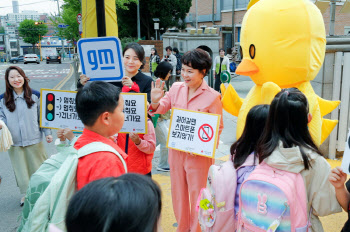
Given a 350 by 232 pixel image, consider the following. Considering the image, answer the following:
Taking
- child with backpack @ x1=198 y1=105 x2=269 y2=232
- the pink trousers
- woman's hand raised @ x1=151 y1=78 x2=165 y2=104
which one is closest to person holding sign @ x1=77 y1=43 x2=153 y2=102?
woman's hand raised @ x1=151 y1=78 x2=165 y2=104

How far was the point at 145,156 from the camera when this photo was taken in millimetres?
3043

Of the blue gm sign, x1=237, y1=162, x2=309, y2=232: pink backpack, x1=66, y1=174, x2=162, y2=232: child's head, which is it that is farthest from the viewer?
the blue gm sign

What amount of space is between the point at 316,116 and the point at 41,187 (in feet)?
7.89

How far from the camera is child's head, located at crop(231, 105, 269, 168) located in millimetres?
1919

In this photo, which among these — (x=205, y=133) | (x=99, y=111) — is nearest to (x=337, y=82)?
(x=205, y=133)

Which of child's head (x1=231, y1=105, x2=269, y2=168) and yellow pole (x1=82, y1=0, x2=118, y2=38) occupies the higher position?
yellow pole (x1=82, y1=0, x2=118, y2=38)

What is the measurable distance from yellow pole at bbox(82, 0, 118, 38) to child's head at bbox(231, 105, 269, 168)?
226cm

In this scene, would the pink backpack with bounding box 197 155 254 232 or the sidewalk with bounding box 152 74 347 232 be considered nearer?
the pink backpack with bounding box 197 155 254 232

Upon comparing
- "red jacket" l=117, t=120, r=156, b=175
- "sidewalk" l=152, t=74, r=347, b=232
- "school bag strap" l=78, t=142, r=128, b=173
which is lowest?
"sidewalk" l=152, t=74, r=347, b=232

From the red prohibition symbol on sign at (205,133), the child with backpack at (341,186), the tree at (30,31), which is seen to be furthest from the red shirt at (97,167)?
the tree at (30,31)

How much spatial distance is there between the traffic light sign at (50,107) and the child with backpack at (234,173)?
1693mm

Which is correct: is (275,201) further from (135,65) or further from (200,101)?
(135,65)

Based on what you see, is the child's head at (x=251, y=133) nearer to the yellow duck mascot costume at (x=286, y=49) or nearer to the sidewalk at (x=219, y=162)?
the yellow duck mascot costume at (x=286, y=49)

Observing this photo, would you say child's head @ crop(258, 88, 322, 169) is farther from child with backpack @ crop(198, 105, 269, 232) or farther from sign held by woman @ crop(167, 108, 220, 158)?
sign held by woman @ crop(167, 108, 220, 158)
